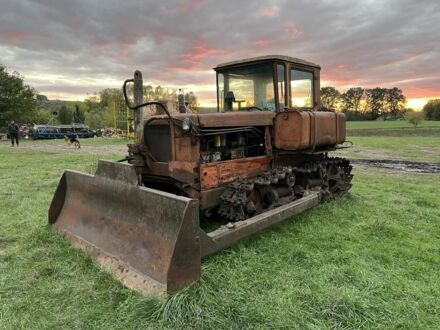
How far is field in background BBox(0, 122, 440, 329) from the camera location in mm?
3008

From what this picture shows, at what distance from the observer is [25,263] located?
13.4 ft

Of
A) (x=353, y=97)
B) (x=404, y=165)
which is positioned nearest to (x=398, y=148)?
(x=404, y=165)

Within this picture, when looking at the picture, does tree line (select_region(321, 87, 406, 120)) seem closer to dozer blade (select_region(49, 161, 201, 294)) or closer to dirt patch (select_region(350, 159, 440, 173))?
dirt patch (select_region(350, 159, 440, 173))

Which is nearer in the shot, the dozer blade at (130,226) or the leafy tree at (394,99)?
the dozer blade at (130,226)

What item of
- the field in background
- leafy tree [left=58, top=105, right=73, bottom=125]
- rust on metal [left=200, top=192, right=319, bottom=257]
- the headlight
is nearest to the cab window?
rust on metal [left=200, top=192, right=319, bottom=257]

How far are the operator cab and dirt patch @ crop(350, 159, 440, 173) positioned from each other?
6945 mm

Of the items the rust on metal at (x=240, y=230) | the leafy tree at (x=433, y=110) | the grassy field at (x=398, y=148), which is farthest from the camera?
the leafy tree at (x=433, y=110)

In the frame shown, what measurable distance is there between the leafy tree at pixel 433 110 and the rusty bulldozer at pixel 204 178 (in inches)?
2803

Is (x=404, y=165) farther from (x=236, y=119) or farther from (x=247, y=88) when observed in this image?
(x=236, y=119)

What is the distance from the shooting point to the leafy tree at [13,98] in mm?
33781

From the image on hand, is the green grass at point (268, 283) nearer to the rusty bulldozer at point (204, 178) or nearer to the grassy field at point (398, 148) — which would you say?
the rusty bulldozer at point (204, 178)

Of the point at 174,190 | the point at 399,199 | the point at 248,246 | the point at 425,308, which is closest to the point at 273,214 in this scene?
the point at 248,246

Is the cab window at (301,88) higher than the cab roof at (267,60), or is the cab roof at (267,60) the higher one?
the cab roof at (267,60)

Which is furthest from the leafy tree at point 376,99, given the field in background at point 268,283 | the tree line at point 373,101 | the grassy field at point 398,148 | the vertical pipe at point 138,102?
the vertical pipe at point 138,102
